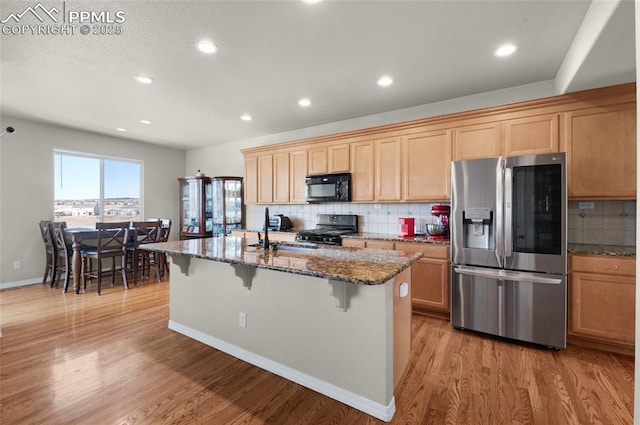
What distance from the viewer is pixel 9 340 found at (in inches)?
107

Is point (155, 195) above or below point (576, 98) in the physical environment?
below

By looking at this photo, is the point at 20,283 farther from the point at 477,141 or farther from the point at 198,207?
the point at 477,141

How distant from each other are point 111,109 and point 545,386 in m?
5.53

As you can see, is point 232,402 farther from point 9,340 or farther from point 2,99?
point 2,99

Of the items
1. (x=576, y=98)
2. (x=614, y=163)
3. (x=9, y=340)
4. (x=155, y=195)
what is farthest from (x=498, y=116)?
(x=155, y=195)

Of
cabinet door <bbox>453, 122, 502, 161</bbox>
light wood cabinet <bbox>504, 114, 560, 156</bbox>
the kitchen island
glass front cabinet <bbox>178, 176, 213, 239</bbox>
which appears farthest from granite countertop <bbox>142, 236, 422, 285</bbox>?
glass front cabinet <bbox>178, 176, 213, 239</bbox>

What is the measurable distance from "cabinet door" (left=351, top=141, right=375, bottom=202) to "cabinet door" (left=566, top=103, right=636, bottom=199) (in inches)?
81.6

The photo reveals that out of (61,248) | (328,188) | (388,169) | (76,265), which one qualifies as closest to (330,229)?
(328,188)

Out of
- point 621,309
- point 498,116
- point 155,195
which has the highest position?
point 498,116

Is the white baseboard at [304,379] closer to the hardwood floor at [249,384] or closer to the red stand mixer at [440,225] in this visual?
the hardwood floor at [249,384]

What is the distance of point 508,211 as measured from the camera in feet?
8.86

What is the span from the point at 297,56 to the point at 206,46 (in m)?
0.77

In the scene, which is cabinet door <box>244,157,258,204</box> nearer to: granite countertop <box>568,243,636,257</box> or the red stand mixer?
the red stand mixer

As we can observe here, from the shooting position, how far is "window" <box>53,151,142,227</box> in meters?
5.06
